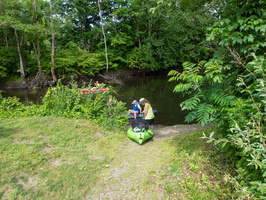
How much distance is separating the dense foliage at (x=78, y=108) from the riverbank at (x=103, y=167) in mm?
1285

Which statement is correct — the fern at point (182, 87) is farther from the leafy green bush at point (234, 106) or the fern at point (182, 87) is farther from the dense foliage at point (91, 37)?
the dense foliage at point (91, 37)

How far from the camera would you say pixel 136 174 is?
3.54 meters

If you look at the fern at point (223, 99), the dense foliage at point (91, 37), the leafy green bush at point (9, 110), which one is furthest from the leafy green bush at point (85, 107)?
the dense foliage at point (91, 37)

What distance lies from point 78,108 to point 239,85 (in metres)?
5.82

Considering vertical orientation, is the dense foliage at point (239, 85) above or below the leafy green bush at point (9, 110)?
above

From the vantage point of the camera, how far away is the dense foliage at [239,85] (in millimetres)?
2191

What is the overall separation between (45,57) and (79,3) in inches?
352

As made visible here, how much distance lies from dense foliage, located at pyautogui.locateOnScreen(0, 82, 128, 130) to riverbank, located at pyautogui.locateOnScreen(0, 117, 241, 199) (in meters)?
1.28

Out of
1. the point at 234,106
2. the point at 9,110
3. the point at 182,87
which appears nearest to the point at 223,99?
the point at 234,106

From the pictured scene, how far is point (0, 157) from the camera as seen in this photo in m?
3.70

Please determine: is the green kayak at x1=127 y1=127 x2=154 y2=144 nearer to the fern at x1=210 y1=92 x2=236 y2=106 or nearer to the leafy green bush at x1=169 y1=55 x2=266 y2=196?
the leafy green bush at x1=169 y1=55 x2=266 y2=196

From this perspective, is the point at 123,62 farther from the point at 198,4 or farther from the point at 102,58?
the point at 198,4

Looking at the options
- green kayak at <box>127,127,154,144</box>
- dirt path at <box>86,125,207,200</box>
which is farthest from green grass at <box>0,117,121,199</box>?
green kayak at <box>127,127,154,144</box>

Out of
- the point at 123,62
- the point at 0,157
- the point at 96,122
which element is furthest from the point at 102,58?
the point at 0,157
